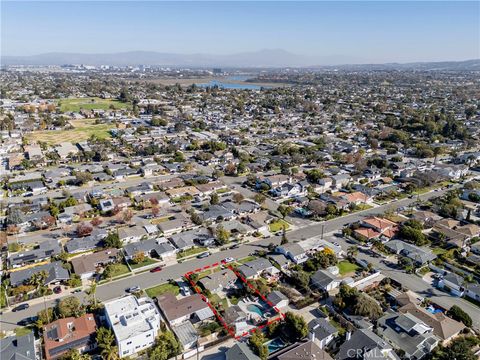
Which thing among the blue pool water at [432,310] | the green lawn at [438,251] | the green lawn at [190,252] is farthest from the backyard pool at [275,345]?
the green lawn at [438,251]

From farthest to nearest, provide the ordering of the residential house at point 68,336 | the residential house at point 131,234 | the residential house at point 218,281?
the residential house at point 131,234
the residential house at point 218,281
the residential house at point 68,336

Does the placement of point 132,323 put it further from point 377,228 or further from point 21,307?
point 377,228

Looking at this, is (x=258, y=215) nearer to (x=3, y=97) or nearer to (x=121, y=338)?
(x=121, y=338)

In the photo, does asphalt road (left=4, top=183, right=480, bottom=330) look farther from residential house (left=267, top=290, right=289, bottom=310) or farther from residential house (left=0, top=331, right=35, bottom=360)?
→ residential house (left=267, top=290, right=289, bottom=310)

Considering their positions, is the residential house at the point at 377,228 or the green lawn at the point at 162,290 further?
the residential house at the point at 377,228

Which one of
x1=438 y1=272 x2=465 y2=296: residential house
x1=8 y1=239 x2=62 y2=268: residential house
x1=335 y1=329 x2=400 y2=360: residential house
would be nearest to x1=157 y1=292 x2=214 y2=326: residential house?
x1=335 y1=329 x2=400 y2=360: residential house

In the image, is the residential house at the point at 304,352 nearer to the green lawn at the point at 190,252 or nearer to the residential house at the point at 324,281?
the residential house at the point at 324,281
